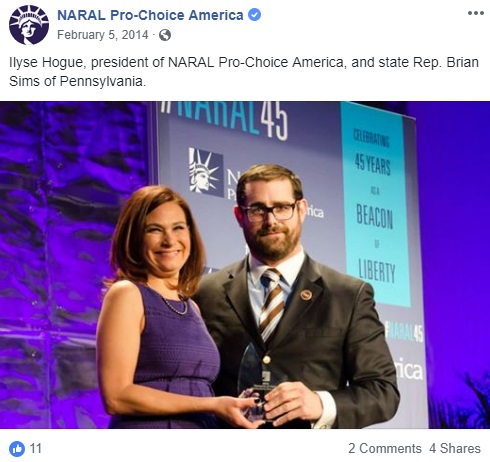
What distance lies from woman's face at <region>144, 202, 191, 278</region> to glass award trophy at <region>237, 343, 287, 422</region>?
0.93ft

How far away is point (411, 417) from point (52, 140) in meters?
1.22

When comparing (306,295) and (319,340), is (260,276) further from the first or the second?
(319,340)

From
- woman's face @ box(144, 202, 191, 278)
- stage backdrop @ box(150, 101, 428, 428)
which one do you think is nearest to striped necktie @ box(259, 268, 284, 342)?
stage backdrop @ box(150, 101, 428, 428)

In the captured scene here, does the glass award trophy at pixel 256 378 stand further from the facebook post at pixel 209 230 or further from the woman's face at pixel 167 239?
the woman's face at pixel 167 239

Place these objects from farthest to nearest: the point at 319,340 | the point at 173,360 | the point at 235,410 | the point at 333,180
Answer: the point at 333,180, the point at 319,340, the point at 235,410, the point at 173,360

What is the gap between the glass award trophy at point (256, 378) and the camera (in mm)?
3131

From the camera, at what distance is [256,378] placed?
317cm

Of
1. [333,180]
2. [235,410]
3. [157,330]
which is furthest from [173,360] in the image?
[333,180]

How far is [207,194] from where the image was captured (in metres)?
3.35
